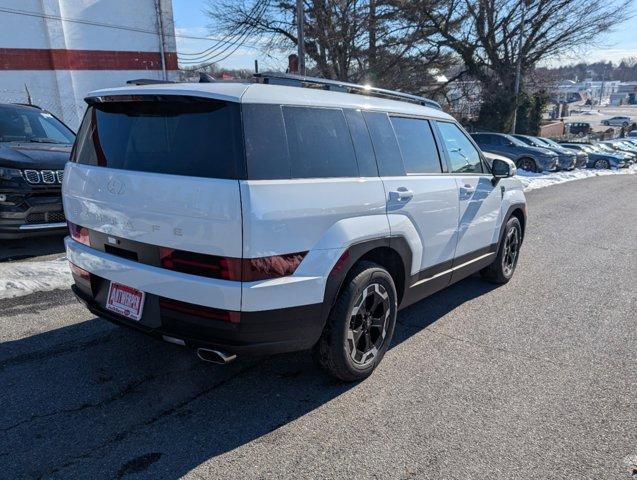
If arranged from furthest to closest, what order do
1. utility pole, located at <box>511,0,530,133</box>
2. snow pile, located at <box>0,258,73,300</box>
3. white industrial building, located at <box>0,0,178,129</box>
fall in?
1. utility pole, located at <box>511,0,530,133</box>
2. white industrial building, located at <box>0,0,178,129</box>
3. snow pile, located at <box>0,258,73,300</box>

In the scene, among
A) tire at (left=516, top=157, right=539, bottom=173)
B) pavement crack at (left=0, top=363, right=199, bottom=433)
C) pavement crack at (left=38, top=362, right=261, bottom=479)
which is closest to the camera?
pavement crack at (left=38, top=362, right=261, bottom=479)

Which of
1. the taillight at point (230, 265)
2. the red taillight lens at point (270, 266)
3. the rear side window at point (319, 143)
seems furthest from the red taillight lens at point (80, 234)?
the rear side window at point (319, 143)

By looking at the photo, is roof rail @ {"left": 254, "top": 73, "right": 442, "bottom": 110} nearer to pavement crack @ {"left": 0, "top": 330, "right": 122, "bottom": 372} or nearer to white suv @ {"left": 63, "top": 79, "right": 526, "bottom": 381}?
white suv @ {"left": 63, "top": 79, "right": 526, "bottom": 381}

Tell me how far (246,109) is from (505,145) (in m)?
19.7

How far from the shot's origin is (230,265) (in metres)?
2.54

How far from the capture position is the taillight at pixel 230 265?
2.55 m

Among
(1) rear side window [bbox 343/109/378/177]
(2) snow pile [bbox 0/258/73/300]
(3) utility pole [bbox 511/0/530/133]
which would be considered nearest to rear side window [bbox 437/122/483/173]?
(1) rear side window [bbox 343/109/378/177]

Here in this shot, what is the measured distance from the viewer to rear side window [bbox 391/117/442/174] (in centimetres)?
373

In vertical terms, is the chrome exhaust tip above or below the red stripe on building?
below

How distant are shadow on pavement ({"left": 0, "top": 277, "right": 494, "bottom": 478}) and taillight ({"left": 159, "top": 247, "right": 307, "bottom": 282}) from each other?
3.03 feet

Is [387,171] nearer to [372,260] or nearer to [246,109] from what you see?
[372,260]

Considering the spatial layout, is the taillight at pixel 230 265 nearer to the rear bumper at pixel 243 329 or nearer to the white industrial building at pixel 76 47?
the rear bumper at pixel 243 329

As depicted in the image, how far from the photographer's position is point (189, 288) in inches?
104

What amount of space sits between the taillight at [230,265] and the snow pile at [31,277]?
9.41 feet
